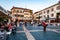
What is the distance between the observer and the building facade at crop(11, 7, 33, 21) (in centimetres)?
8446

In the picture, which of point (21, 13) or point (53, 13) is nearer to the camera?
point (53, 13)

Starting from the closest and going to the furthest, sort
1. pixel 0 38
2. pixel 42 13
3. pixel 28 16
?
pixel 0 38 → pixel 42 13 → pixel 28 16

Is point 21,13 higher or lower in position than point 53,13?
higher

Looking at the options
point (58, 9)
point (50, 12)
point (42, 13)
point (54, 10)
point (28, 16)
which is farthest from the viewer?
point (28, 16)

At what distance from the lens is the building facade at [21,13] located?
84463 mm

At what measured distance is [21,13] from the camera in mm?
88000

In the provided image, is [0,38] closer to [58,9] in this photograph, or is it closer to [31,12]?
[58,9]

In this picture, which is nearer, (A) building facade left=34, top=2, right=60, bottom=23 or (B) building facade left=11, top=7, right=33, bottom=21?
(A) building facade left=34, top=2, right=60, bottom=23

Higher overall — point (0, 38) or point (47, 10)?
point (47, 10)

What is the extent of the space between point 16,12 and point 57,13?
28370mm

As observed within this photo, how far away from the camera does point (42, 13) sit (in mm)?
84562

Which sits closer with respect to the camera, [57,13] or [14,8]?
[57,13]

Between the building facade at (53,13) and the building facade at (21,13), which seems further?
the building facade at (21,13)

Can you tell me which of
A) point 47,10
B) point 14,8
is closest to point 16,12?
point 14,8
